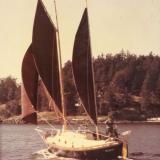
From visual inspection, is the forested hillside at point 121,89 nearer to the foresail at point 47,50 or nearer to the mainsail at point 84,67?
the foresail at point 47,50

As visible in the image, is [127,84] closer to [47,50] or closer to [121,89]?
[121,89]

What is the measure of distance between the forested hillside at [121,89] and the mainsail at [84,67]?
208 feet

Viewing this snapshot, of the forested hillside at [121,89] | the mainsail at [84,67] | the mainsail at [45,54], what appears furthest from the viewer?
the forested hillside at [121,89]

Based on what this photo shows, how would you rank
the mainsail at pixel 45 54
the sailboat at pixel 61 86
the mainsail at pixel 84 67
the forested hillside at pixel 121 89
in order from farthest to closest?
the forested hillside at pixel 121 89 → the mainsail at pixel 45 54 → the mainsail at pixel 84 67 → the sailboat at pixel 61 86

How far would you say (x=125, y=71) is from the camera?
5044 inches

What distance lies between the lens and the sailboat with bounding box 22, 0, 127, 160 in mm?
34469

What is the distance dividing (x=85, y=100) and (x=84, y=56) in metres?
3.09

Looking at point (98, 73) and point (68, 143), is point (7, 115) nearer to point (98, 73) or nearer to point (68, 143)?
point (98, 73)

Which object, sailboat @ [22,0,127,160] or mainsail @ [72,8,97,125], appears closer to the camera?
sailboat @ [22,0,127,160]

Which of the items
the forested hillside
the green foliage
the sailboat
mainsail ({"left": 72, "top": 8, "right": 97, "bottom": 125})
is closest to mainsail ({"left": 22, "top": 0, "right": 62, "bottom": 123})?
the sailboat

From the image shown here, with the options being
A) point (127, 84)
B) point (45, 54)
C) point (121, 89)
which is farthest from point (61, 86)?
point (127, 84)

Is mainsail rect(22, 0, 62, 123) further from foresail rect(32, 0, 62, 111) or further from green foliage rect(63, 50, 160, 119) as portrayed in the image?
green foliage rect(63, 50, 160, 119)

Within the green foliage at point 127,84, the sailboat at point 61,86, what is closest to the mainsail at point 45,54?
the sailboat at point 61,86

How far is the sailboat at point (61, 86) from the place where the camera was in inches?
1357
